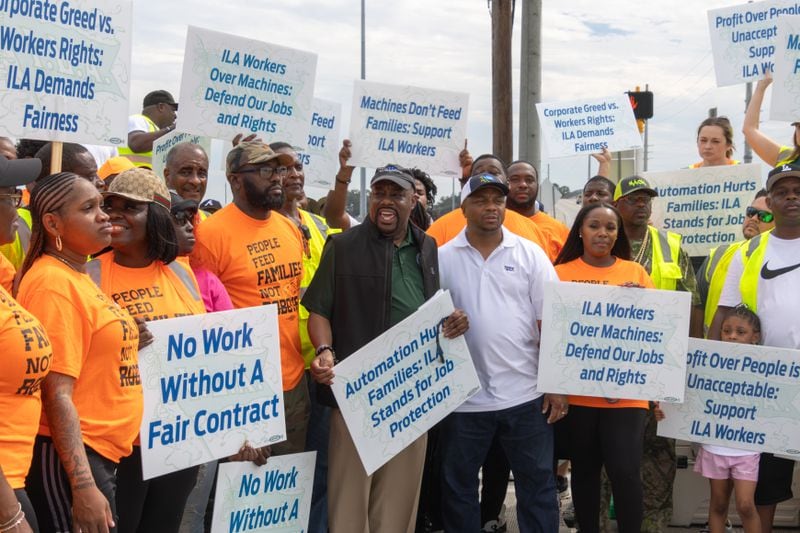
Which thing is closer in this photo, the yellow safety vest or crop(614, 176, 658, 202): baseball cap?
the yellow safety vest

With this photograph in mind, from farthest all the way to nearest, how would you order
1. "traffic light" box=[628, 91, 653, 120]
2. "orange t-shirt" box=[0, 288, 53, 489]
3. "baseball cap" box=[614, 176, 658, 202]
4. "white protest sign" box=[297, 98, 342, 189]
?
"traffic light" box=[628, 91, 653, 120] < "white protest sign" box=[297, 98, 342, 189] < "baseball cap" box=[614, 176, 658, 202] < "orange t-shirt" box=[0, 288, 53, 489]

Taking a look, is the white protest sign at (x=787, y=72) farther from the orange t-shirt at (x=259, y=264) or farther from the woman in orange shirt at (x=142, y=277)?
the woman in orange shirt at (x=142, y=277)

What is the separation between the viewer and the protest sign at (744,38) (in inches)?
272

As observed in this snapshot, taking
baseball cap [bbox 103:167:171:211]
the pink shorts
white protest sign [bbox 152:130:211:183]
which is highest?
white protest sign [bbox 152:130:211:183]

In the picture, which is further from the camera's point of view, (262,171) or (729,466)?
(729,466)

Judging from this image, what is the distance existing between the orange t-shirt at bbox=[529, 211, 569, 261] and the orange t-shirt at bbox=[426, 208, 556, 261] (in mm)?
29

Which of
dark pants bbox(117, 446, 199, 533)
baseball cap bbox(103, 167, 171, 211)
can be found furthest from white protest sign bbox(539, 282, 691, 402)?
baseball cap bbox(103, 167, 171, 211)

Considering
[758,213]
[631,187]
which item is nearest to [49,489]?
[631,187]

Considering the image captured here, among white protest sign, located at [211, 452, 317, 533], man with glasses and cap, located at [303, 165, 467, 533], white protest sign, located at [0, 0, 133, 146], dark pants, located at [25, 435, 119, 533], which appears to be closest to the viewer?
dark pants, located at [25, 435, 119, 533]

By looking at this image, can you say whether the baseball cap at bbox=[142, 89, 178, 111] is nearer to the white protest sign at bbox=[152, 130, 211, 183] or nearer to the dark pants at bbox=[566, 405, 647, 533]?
the white protest sign at bbox=[152, 130, 211, 183]

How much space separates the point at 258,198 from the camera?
15.9 ft

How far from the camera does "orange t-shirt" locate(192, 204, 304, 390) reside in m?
4.68

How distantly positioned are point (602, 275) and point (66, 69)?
3.11 meters

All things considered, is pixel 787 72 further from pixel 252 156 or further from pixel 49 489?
pixel 49 489
